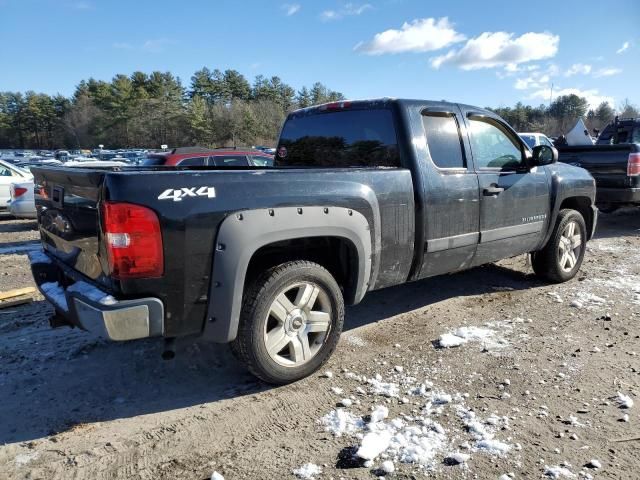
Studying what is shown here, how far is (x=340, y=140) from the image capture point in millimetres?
4348

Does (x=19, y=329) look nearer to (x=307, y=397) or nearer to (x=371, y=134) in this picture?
(x=307, y=397)

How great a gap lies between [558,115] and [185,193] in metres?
107

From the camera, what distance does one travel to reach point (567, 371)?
3.46m

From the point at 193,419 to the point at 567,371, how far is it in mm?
2623

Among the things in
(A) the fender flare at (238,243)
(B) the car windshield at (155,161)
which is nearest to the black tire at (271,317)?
(A) the fender flare at (238,243)

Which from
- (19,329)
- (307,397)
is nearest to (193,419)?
(307,397)

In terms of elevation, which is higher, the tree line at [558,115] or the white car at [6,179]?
the tree line at [558,115]

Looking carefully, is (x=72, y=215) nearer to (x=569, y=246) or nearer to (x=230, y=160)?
(x=569, y=246)

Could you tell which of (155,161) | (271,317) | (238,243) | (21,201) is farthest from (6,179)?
(238,243)

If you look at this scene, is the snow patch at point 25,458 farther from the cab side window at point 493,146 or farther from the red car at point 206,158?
the red car at point 206,158

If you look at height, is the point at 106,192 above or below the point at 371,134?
below

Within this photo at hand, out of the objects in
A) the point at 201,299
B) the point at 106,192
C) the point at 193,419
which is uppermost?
the point at 106,192

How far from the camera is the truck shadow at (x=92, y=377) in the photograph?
9.61 ft

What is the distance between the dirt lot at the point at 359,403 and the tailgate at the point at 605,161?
4.72 m
